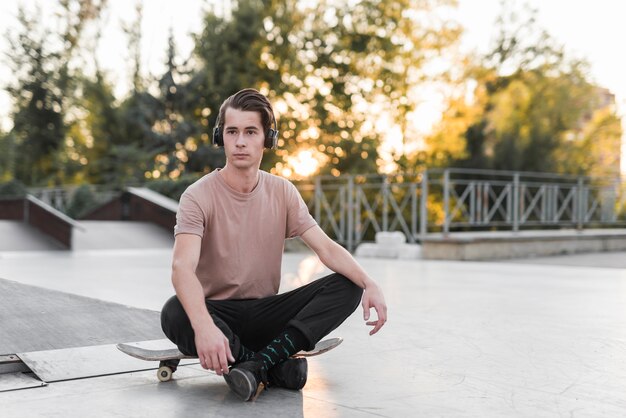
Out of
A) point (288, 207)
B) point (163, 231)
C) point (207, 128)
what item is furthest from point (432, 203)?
point (288, 207)

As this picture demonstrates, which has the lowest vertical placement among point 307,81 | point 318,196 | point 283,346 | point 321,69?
point 283,346

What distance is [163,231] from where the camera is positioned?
52.4ft

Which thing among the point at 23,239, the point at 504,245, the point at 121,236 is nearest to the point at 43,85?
the point at 121,236

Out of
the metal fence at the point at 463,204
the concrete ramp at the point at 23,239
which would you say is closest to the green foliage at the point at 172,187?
the metal fence at the point at 463,204

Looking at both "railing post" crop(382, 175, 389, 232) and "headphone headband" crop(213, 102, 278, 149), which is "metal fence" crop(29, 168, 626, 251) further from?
"headphone headband" crop(213, 102, 278, 149)

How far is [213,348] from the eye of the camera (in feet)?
8.58

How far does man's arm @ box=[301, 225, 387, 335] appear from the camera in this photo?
2946mm

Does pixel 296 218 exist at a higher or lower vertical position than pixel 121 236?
higher

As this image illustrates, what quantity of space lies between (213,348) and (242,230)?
602 mm

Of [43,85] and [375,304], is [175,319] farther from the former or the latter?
[43,85]

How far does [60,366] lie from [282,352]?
103 centimetres


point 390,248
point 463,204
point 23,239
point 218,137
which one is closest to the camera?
point 218,137

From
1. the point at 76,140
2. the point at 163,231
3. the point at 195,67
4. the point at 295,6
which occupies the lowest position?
the point at 163,231

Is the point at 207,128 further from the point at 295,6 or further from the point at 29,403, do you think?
the point at 29,403
